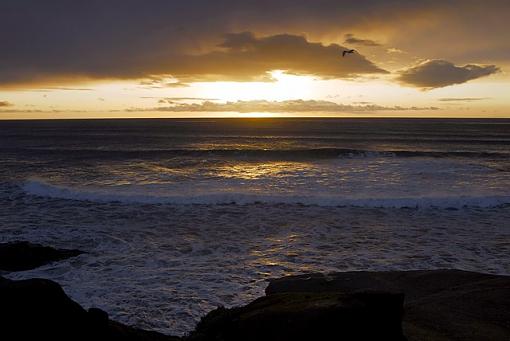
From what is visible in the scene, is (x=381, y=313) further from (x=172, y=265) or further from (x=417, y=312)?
(x=172, y=265)

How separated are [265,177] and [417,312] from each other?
79.2ft

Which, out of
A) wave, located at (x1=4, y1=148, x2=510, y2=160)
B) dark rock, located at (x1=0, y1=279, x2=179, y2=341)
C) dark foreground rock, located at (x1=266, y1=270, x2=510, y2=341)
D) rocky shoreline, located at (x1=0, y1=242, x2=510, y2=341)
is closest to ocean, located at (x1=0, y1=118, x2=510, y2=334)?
dark foreground rock, located at (x1=266, y1=270, x2=510, y2=341)

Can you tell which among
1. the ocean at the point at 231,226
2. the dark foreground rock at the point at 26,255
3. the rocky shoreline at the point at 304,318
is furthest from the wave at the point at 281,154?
the rocky shoreline at the point at 304,318

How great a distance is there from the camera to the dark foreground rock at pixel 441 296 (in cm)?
698

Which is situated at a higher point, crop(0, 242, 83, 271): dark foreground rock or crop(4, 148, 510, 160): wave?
crop(4, 148, 510, 160): wave

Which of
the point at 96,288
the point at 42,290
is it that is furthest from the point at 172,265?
the point at 42,290

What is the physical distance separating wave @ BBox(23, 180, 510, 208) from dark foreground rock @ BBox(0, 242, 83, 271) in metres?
9.63

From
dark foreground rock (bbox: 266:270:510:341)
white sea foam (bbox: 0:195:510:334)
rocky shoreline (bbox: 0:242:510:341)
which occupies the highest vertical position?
rocky shoreline (bbox: 0:242:510:341)

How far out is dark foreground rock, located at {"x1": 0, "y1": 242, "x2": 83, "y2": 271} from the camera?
1238cm

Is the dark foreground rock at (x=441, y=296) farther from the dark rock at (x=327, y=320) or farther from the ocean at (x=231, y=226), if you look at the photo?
the ocean at (x=231, y=226)

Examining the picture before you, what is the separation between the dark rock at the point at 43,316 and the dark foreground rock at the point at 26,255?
733 centimetres

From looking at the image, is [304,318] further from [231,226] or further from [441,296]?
[231,226]

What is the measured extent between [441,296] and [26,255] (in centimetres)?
1075

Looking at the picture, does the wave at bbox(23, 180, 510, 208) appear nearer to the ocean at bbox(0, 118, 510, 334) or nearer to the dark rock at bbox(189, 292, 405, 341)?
the ocean at bbox(0, 118, 510, 334)
